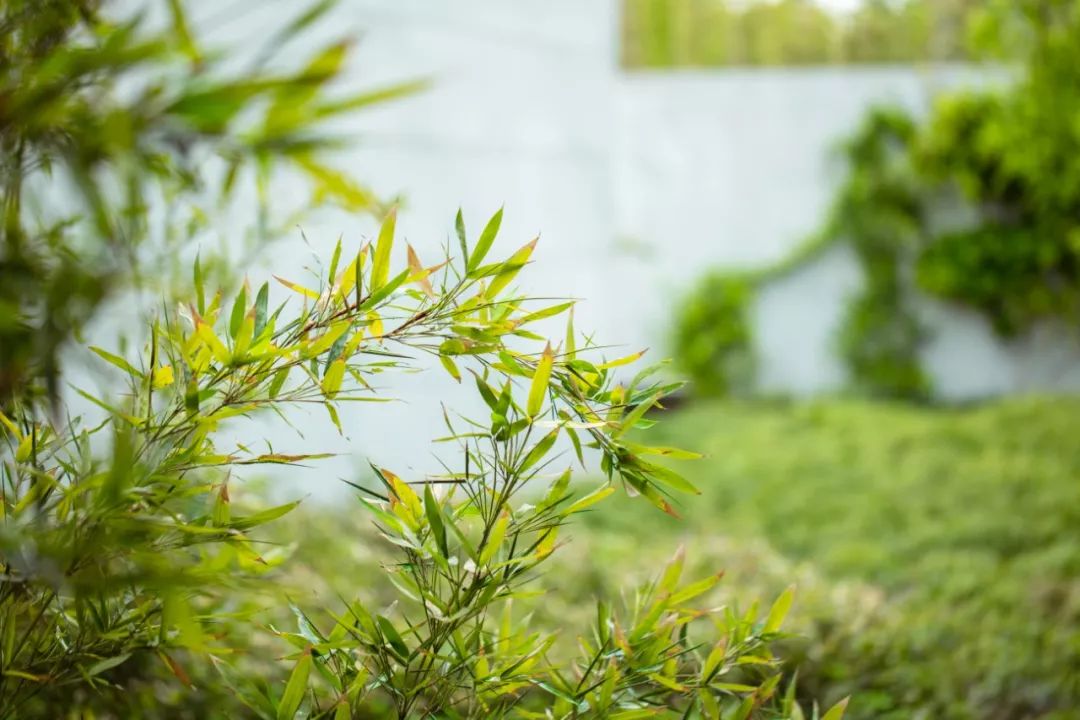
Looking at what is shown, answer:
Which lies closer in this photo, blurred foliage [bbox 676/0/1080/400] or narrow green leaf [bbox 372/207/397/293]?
narrow green leaf [bbox 372/207/397/293]

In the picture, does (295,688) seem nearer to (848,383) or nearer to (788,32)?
(848,383)

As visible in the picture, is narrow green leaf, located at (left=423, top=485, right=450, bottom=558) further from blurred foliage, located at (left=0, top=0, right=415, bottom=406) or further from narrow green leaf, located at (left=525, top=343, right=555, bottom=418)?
blurred foliage, located at (left=0, top=0, right=415, bottom=406)

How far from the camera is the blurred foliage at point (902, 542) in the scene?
230 centimetres

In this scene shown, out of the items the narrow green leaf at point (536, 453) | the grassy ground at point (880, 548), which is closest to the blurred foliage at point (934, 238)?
the grassy ground at point (880, 548)

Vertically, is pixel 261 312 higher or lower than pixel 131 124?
lower

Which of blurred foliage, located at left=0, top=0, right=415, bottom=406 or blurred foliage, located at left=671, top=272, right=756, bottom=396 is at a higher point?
blurred foliage, located at left=0, top=0, right=415, bottom=406

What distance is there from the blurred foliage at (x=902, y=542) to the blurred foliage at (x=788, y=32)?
315cm

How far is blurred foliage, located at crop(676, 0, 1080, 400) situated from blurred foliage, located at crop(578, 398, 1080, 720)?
47.9 inches

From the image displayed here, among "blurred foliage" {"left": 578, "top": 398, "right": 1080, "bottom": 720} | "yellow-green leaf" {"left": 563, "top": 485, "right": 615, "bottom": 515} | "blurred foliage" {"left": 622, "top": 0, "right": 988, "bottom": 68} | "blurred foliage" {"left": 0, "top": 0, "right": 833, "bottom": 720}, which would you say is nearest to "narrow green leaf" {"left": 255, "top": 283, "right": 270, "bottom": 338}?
"blurred foliage" {"left": 0, "top": 0, "right": 833, "bottom": 720}

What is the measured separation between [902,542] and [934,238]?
16.6ft

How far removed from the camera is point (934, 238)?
27.5 ft

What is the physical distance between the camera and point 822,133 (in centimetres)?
834

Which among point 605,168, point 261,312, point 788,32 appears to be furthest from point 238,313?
point 788,32

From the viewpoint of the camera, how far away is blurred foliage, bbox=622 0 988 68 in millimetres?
A: 8461
